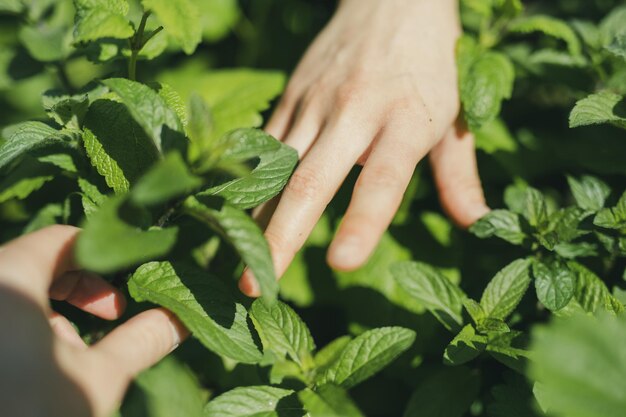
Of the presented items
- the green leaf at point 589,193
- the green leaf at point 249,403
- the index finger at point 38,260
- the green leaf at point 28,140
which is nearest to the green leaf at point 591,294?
the green leaf at point 589,193

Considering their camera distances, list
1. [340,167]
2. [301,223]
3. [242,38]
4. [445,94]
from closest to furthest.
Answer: [301,223]
[340,167]
[445,94]
[242,38]

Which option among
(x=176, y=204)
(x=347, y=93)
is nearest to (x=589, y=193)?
(x=347, y=93)

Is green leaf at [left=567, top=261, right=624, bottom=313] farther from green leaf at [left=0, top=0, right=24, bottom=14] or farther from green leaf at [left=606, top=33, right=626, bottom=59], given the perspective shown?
green leaf at [left=0, top=0, right=24, bottom=14]

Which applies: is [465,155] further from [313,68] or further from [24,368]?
[24,368]

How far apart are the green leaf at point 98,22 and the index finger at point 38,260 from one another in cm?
56

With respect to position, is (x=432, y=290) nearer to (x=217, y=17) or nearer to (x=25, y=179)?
(x=25, y=179)

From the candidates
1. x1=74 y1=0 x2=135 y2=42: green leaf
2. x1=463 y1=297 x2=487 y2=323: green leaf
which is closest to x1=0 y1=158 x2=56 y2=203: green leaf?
x1=74 y1=0 x2=135 y2=42: green leaf

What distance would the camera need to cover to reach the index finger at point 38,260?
1.30 metres

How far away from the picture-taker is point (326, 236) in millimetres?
2408

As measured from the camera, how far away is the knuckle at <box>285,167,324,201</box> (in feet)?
5.69

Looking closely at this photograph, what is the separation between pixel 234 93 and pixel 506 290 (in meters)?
Answer: 1.45

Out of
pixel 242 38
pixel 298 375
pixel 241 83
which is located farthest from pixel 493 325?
pixel 242 38

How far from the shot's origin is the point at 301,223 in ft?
5.59

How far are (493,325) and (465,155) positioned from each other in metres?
0.76
